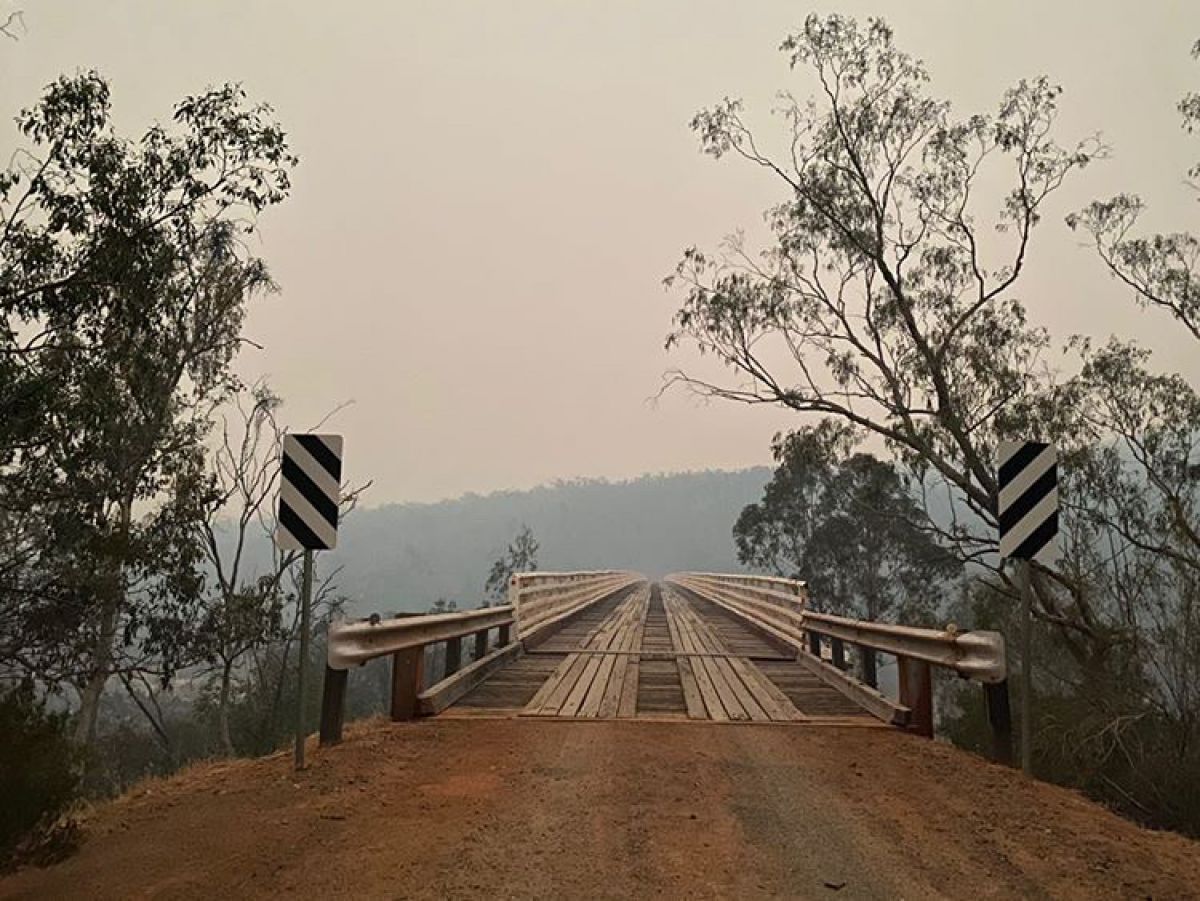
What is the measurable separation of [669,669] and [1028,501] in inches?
230

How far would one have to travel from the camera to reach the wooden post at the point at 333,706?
633cm

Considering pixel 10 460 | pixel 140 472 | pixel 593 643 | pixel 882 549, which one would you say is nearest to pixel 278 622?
pixel 140 472

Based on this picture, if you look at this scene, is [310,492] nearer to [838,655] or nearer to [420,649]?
[420,649]

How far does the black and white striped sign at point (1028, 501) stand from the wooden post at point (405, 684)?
488 cm

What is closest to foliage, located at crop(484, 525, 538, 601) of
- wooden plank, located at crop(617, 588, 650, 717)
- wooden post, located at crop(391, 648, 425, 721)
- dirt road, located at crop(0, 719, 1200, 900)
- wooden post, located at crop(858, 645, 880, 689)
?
wooden plank, located at crop(617, 588, 650, 717)

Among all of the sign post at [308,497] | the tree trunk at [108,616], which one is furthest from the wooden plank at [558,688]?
the tree trunk at [108,616]

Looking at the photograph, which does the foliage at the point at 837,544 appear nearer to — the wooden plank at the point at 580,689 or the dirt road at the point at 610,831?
the wooden plank at the point at 580,689

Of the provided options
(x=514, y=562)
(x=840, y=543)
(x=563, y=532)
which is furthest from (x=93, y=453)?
(x=563, y=532)

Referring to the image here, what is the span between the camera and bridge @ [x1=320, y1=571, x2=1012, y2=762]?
646cm

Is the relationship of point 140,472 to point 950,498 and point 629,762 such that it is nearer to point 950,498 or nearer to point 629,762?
point 629,762

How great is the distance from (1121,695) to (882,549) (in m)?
21.2

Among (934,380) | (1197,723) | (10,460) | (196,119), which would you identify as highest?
(196,119)

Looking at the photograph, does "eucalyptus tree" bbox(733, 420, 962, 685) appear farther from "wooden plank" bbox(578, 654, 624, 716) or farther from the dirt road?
the dirt road

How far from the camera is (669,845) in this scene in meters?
4.23
